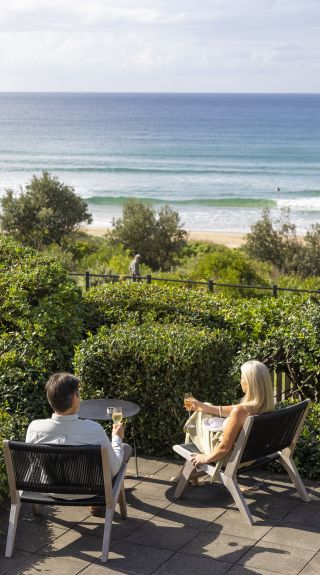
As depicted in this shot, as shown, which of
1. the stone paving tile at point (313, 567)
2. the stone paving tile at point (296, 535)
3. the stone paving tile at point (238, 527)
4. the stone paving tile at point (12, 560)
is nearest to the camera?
the stone paving tile at point (313, 567)

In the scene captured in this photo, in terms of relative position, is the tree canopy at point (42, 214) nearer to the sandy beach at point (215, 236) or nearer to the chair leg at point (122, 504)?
the sandy beach at point (215, 236)

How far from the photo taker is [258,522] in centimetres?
564

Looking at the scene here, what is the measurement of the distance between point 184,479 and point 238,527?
652mm

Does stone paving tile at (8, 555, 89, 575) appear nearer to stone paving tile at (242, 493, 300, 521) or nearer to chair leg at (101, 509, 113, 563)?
chair leg at (101, 509, 113, 563)

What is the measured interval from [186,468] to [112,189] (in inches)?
2270

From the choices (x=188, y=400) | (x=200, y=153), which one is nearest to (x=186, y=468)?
(x=188, y=400)

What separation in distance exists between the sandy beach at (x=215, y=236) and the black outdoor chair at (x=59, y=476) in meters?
36.6

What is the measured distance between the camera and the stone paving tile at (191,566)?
16.1ft

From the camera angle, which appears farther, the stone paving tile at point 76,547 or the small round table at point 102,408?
the small round table at point 102,408

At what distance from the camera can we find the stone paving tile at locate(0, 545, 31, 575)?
497 centimetres

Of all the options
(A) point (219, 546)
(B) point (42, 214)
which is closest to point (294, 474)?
(A) point (219, 546)

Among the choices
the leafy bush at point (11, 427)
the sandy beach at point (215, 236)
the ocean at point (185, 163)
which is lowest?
the leafy bush at point (11, 427)

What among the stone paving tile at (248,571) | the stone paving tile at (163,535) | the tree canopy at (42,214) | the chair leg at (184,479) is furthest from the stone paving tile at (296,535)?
the tree canopy at (42,214)

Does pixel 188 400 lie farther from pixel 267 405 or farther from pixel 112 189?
pixel 112 189
